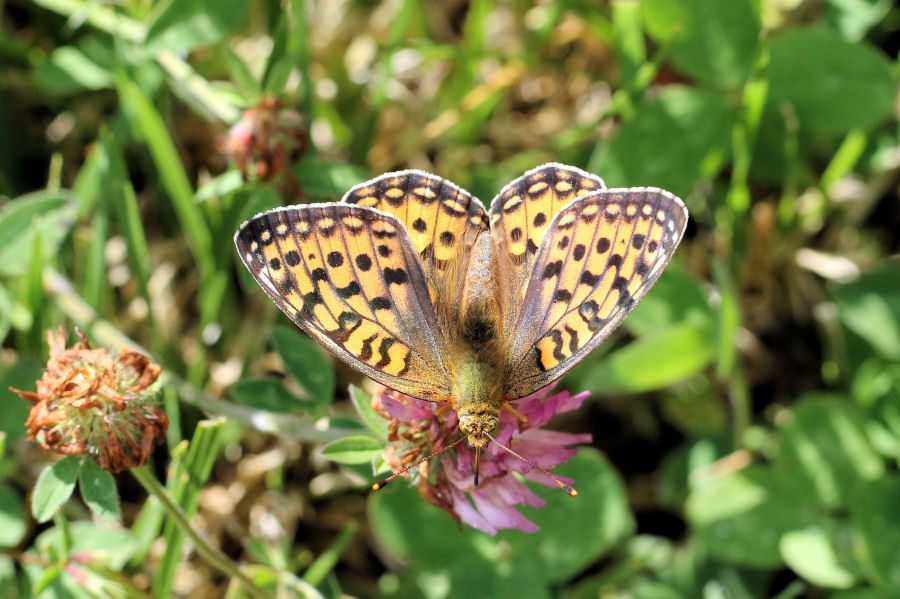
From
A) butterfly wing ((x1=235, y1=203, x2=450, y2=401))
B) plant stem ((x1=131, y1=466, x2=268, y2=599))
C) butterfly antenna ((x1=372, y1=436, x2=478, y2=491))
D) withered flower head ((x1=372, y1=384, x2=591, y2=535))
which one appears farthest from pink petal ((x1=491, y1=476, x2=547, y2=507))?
plant stem ((x1=131, y1=466, x2=268, y2=599))

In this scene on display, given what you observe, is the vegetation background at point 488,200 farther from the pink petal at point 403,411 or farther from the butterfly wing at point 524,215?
the butterfly wing at point 524,215

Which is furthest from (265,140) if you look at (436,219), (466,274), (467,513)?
(467,513)

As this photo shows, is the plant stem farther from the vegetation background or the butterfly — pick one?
the butterfly

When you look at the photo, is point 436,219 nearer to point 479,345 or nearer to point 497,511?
point 479,345

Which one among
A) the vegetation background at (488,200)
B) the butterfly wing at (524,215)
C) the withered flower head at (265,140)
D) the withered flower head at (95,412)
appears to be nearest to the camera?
the withered flower head at (95,412)

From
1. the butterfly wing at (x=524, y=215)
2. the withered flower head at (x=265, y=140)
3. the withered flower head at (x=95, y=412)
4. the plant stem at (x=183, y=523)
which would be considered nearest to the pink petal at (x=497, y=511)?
the butterfly wing at (x=524, y=215)
